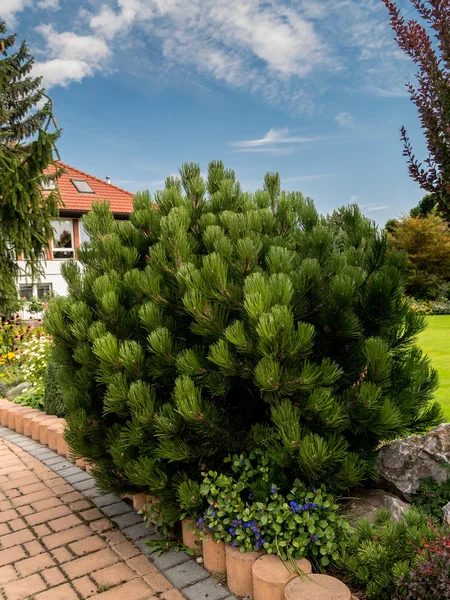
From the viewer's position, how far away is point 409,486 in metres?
2.99

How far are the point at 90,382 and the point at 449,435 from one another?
235 centimetres

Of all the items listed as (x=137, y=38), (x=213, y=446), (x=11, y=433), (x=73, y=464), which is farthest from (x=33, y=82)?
(x=213, y=446)

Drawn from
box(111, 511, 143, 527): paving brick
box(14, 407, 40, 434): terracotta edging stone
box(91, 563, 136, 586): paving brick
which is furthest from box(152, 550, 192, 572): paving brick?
box(14, 407, 40, 434): terracotta edging stone

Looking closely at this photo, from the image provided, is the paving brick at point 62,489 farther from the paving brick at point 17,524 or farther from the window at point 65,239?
the window at point 65,239

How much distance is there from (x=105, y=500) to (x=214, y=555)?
4.72 feet

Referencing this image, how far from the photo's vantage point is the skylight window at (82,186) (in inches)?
915

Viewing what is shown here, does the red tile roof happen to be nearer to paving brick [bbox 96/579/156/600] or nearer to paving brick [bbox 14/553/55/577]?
paving brick [bbox 14/553/55/577]

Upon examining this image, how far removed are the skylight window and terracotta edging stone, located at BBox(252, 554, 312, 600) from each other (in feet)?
74.2

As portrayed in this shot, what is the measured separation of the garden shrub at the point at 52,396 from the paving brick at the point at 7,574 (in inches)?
103

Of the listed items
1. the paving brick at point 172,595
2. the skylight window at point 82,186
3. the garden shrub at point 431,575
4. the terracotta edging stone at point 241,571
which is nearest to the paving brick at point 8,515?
the paving brick at point 172,595

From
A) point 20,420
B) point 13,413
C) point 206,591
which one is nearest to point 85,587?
point 206,591

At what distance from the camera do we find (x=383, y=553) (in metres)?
2.30

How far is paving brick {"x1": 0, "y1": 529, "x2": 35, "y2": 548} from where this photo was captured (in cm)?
334

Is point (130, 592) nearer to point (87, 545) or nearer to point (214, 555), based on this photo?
point (214, 555)
